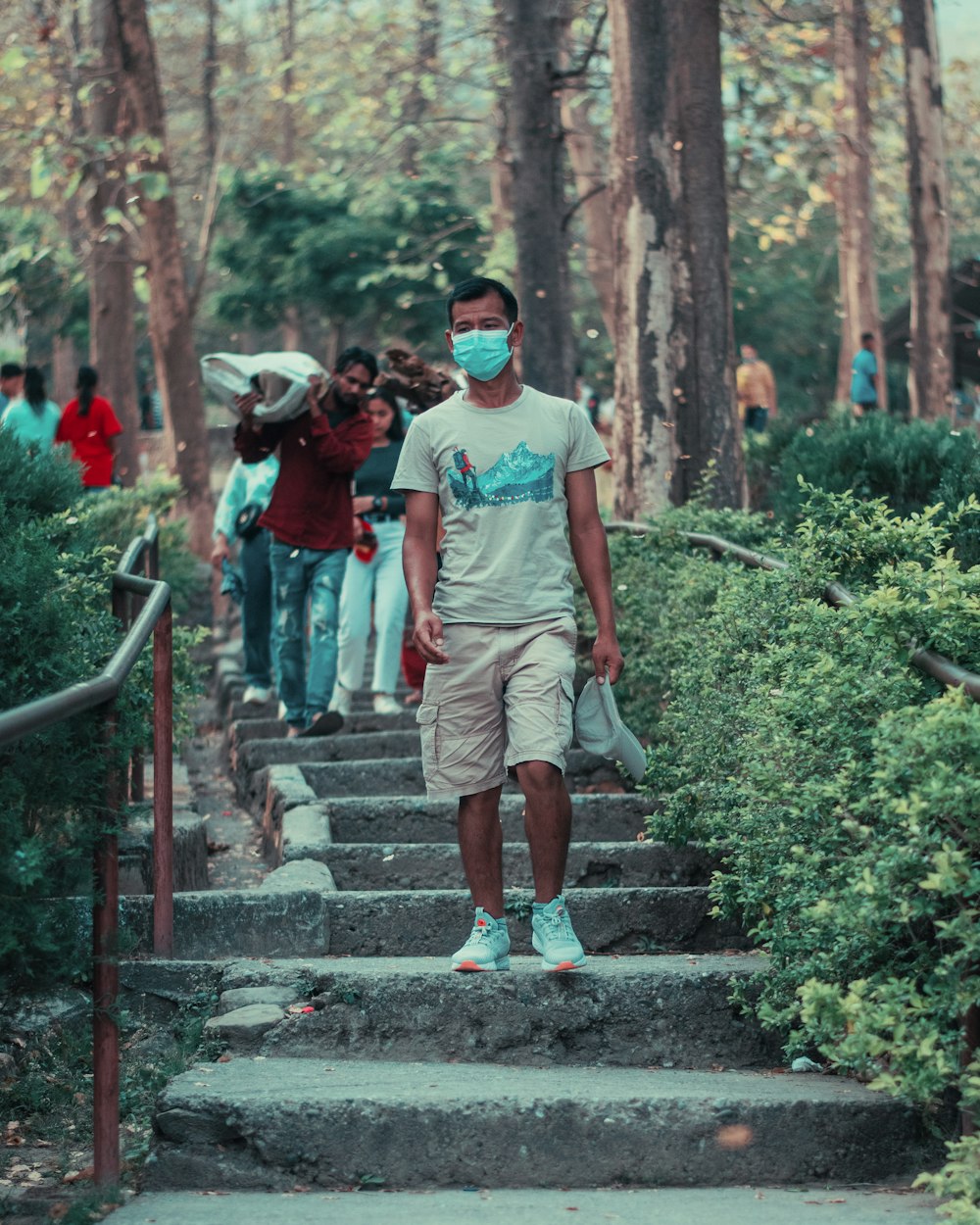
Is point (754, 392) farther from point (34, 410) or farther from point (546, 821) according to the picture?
point (546, 821)

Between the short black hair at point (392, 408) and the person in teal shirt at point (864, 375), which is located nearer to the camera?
the short black hair at point (392, 408)

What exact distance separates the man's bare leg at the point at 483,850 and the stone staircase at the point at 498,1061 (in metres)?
0.22

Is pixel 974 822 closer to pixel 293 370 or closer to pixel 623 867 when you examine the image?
pixel 623 867

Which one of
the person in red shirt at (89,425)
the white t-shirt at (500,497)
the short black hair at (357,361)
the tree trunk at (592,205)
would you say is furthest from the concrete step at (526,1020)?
the tree trunk at (592,205)

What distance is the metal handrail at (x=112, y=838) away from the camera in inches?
138

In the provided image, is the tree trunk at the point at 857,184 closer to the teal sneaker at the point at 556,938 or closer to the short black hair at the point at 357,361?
the short black hair at the point at 357,361

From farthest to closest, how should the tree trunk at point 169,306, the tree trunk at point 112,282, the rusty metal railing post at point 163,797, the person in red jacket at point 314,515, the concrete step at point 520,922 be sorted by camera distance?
the tree trunk at point 112,282
the tree trunk at point 169,306
the person in red jacket at point 314,515
the concrete step at point 520,922
the rusty metal railing post at point 163,797

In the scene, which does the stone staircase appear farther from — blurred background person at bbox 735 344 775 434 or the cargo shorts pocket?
blurred background person at bbox 735 344 775 434

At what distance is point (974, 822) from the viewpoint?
335 cm

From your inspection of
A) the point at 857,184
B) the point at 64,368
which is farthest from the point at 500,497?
the point at 64,368

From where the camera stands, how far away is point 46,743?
4.02 metres

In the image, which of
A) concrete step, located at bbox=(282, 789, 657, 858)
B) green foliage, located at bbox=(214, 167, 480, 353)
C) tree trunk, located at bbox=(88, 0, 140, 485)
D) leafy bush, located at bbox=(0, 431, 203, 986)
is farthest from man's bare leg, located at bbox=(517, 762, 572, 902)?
green foliage, located at bbox=(214, 167, 480, 353)

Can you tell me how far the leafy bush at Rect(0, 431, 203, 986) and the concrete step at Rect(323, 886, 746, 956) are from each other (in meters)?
0.94

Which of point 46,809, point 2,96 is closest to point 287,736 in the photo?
point 46,809
